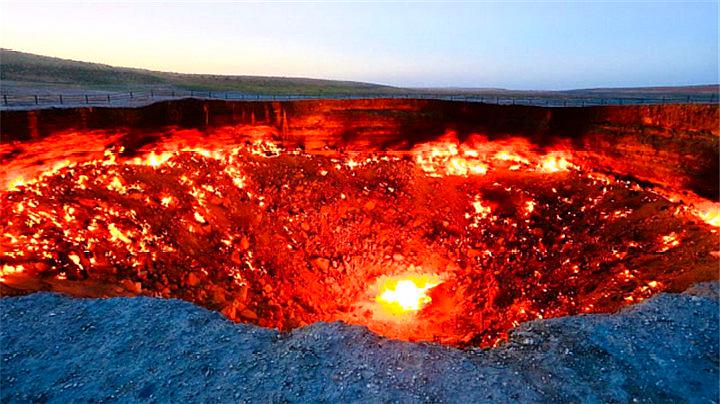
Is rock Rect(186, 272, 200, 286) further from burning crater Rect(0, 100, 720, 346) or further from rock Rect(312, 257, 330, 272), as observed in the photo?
rock Rect(312, 257, 330, 272)

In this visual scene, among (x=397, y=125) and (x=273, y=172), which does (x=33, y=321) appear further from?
(x=397, y=125)

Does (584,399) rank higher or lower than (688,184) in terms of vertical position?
lower

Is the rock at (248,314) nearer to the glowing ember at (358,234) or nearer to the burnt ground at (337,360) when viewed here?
the glowing ember at (358,234)

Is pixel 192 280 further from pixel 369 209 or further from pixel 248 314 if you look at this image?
pixel 369 209

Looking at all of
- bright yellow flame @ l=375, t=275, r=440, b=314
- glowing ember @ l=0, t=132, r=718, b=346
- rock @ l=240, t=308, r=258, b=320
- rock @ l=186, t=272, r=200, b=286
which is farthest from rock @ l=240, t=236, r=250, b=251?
bright yellow flame @ l=375, t=275, r=440, b=314

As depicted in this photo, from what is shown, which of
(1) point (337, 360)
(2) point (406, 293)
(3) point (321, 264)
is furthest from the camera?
(2) point (406, 293)

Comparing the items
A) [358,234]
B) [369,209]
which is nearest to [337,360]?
[358,234]

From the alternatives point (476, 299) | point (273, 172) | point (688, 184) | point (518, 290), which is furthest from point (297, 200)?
point (688, 184)
